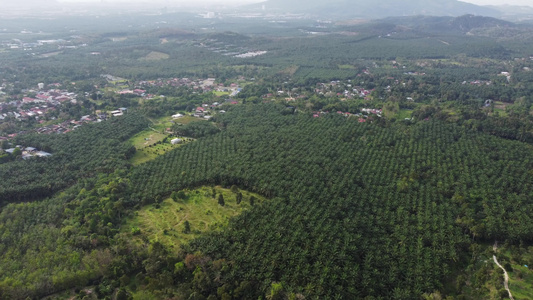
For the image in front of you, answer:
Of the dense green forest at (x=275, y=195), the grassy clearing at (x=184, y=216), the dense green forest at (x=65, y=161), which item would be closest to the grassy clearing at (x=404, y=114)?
the dense green forest at (x=275, y=195)

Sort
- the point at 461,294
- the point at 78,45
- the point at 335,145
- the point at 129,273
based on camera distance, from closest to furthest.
Result: 1. the point at 461,294
2. the point at 129,273
3. the point at 335,145
4. the point at 78,45

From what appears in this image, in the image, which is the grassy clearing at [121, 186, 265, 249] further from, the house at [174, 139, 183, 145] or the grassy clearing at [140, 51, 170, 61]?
the grassy clearing at [140, 51, 170, 61]

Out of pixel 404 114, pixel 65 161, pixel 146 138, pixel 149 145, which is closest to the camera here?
pixel 65 161

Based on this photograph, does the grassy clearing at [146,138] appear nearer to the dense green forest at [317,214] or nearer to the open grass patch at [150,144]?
the open grass patch at [150,144]

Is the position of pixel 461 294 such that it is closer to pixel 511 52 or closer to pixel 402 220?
pixel 402 220

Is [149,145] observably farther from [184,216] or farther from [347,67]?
[347,67]

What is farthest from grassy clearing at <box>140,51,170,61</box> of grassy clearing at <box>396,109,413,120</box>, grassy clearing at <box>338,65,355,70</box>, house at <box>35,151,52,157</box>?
grassy clearing at <box>396,109,413,120</box>

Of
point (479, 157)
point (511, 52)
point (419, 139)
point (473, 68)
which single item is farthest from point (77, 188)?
point (511, 52)

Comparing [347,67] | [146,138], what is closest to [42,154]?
[146,138]
